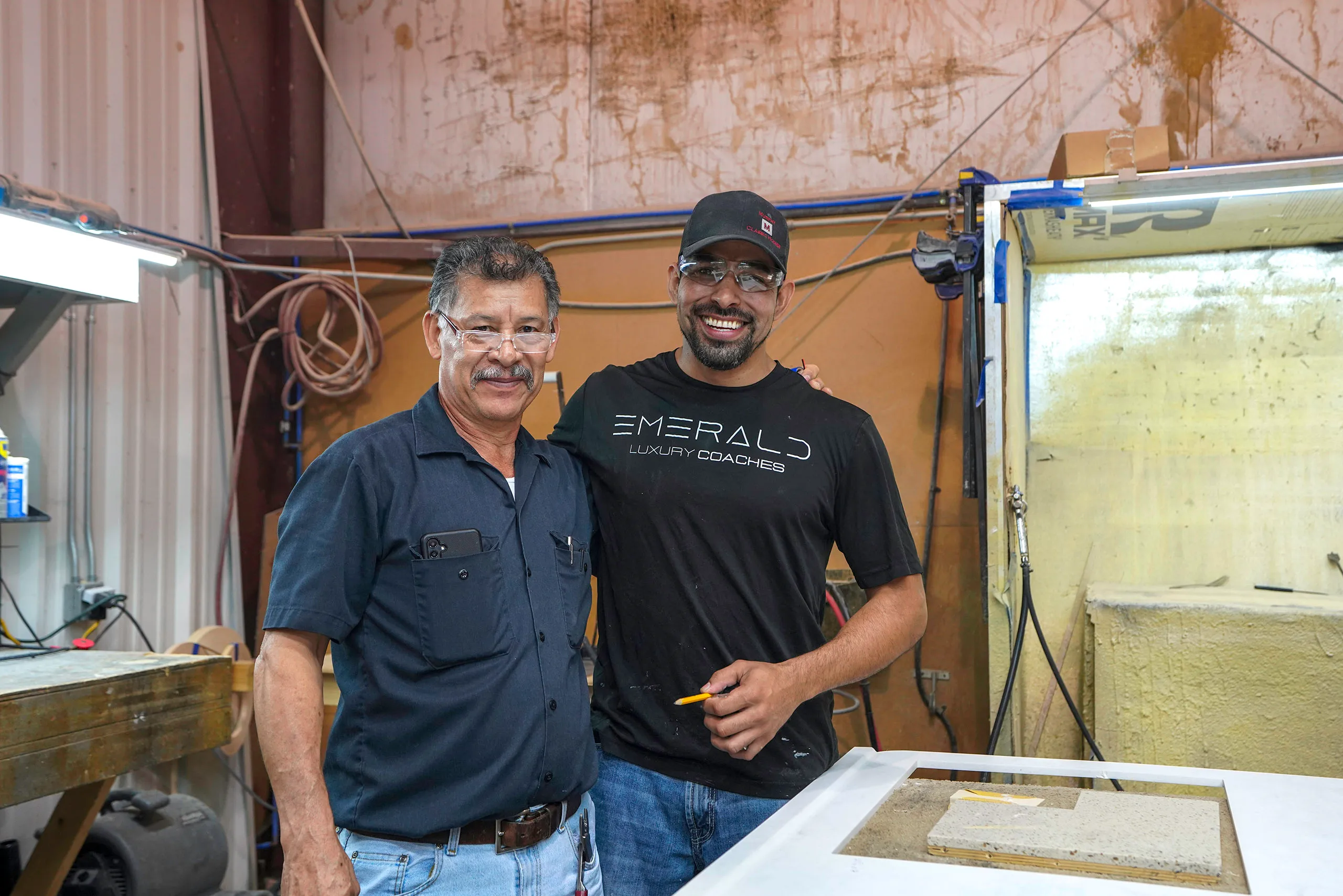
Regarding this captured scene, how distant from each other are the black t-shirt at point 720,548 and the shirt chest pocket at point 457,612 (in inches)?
13.4

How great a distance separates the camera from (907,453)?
323 centimetres

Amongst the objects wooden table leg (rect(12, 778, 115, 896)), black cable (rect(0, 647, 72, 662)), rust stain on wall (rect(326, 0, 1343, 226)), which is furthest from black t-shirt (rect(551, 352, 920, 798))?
rust stain on wall (rect(326, 0, 1343, 226))

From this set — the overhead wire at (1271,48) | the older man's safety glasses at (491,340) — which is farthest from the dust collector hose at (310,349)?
the overhead wire at (1271,48)

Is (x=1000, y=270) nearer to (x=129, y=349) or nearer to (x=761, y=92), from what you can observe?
(x=761, y=92)

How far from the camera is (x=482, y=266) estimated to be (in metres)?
1.52

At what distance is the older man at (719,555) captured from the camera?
64.6 inches

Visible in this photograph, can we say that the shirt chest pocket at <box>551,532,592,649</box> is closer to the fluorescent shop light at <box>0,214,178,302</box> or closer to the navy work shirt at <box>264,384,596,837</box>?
the navy work shirt at <box>264,384,596,837</box>

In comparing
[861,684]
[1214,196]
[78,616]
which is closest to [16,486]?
[78,616]

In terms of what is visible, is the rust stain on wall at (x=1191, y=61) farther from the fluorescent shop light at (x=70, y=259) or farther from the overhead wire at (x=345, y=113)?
the fluorescent shop light at (x=70, y=259)

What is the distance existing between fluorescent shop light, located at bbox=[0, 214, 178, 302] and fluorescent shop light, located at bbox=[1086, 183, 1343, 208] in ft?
7.54

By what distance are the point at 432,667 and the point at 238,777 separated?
2.42 m

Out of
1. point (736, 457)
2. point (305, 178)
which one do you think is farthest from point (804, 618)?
point (305, 178)

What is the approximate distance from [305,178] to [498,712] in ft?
10.3

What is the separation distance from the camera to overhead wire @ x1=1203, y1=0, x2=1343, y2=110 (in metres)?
2.91
